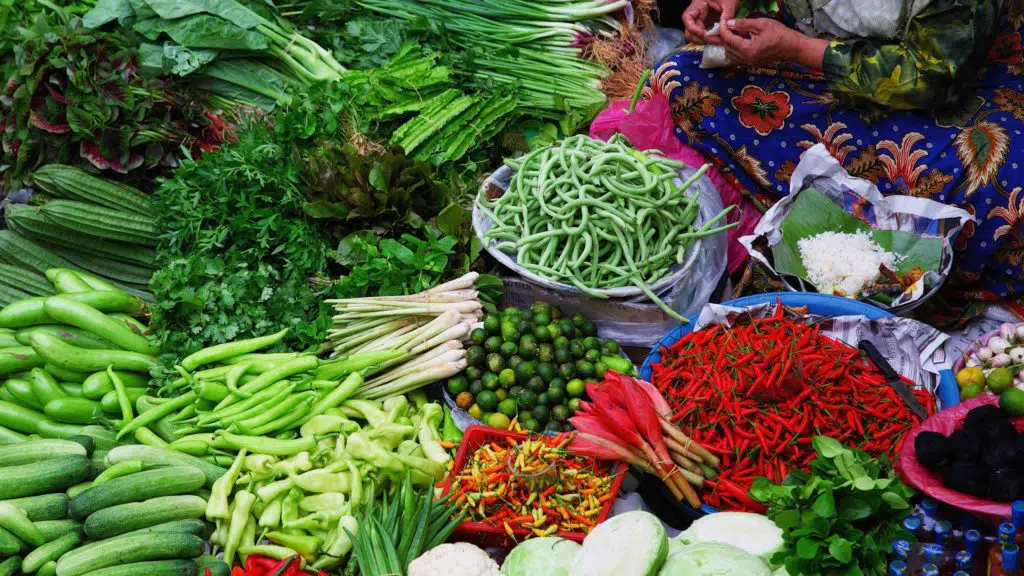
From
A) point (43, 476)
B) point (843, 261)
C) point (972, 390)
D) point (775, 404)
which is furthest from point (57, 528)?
point (972, 390)

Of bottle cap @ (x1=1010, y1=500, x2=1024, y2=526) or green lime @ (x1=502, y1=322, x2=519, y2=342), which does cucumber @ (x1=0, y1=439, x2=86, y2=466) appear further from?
bottle cap @ (x1=1010, y1=500, x2=1024, y2=526)

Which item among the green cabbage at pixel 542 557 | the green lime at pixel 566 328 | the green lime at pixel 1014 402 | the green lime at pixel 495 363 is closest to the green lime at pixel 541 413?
the green lime at pixel 495 363

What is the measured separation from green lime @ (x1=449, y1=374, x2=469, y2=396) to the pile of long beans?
53cm

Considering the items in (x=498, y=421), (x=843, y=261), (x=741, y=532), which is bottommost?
(x=498, y=421)

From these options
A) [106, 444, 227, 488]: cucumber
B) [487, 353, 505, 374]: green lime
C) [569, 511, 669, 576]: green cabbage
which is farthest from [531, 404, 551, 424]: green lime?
[106, 444, 227, 488]: cucumber

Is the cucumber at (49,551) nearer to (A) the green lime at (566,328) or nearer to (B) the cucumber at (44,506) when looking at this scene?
(B) the cucumber at (44,506)

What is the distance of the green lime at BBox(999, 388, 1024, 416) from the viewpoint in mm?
2402

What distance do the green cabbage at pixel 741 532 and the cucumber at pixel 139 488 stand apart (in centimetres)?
156

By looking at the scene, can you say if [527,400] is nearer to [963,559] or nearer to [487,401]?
[487,401]

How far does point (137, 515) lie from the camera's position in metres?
2.53

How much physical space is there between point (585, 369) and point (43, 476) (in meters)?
1.85

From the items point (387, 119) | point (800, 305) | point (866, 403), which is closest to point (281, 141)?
point (387, 119)

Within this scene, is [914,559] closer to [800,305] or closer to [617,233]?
[800,305]

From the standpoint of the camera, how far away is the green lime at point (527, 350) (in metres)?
3.22
